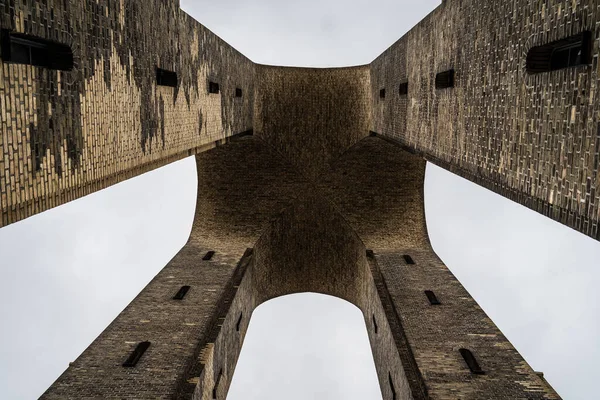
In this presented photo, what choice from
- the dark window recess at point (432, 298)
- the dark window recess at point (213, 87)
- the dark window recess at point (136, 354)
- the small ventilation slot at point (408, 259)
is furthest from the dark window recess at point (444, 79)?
the dark window recess at point (136, 354)

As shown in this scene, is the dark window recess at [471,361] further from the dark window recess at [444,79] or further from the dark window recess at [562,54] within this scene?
the dark window recess at [562,54]

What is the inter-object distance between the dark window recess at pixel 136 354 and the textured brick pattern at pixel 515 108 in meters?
7.68

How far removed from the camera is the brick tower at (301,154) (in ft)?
18.5

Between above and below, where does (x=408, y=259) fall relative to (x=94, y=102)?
below

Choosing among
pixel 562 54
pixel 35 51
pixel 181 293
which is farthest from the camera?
pixel 181 293

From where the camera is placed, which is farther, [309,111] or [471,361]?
[309,111]

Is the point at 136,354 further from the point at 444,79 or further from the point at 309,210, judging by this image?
the point at 309,210

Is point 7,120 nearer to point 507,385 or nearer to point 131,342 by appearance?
point 131,342

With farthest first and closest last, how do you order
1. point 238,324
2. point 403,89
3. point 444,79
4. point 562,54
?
point 238,324 → point 403,89 → point 444,79 → point 562,54

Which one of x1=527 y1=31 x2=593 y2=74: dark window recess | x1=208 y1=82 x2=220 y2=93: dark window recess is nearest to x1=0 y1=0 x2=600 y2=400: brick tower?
x1=527 y1=31 x2=593 y2=74: dark window recess

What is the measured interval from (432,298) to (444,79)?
6369 millimetres

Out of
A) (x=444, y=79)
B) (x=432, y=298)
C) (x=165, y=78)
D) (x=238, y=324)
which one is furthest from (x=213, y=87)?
(x=432, y=298)

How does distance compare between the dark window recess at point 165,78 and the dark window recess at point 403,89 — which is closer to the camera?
the dark window recess at point 165,78

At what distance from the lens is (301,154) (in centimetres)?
2066
